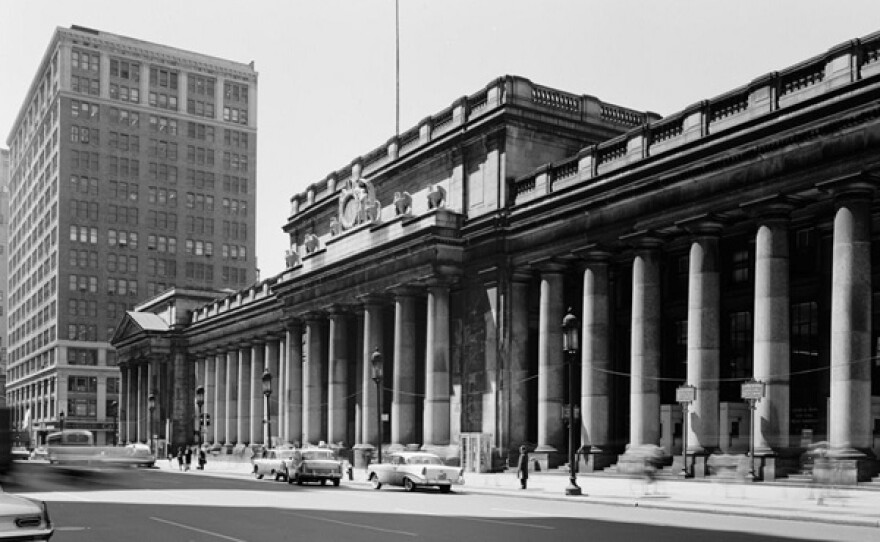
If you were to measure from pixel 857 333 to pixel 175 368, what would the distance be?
7973cm

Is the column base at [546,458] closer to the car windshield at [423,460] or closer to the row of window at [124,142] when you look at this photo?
the car windshield at [423,460]

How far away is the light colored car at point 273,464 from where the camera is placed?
4725 centimetres

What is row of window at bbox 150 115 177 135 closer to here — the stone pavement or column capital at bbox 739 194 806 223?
the stone pavement

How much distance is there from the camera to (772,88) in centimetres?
3512

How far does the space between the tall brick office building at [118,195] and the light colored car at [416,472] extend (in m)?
110

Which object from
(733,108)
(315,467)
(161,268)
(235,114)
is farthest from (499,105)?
(235,114)

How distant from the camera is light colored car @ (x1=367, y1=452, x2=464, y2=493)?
36875 millimetres

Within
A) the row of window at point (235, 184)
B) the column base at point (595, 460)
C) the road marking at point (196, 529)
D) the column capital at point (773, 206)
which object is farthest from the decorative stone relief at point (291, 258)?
the row of window at point (235, 184)

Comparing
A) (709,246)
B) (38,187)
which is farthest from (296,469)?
(38,187)

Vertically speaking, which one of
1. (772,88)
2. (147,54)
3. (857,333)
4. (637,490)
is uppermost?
(147,54)

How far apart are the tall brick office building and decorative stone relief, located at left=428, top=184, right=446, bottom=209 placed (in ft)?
328

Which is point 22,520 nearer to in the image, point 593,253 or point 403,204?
point 593,253

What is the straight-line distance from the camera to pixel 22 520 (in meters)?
14.2

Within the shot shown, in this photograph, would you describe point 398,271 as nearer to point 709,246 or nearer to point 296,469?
point 296,469
